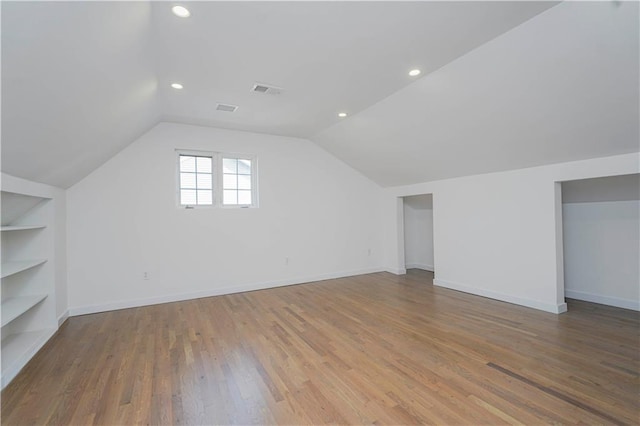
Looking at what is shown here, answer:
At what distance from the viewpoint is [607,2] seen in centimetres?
196

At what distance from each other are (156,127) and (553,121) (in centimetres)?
521

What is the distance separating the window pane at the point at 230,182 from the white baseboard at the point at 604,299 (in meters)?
5.61

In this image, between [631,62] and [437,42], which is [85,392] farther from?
[631,62]

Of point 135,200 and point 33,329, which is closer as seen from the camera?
point 33,329

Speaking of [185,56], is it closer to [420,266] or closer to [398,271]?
[398,271]

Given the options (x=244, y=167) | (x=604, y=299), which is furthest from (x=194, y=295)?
(x=604, y=299)

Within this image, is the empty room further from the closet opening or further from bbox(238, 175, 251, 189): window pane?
the closet opening

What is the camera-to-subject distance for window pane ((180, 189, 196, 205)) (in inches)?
188

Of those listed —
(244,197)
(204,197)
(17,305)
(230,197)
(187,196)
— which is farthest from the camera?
(244,197)

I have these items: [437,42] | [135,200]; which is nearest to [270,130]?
[135,200]

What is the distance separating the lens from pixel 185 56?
105 inches

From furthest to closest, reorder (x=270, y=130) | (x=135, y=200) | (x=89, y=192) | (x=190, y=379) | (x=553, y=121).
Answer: (x=270, y=130) → (x=135, y=200) → (x=89, y=192) → (x=553, y=121) → (x=190, y=379)

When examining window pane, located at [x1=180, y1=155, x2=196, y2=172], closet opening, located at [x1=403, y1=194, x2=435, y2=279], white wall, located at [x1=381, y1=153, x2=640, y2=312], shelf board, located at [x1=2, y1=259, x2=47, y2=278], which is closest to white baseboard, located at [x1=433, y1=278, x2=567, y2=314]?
white wall, located at [x1=381, y1=153, x2=640, y2=312]

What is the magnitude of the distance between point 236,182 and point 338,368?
3701 mm
